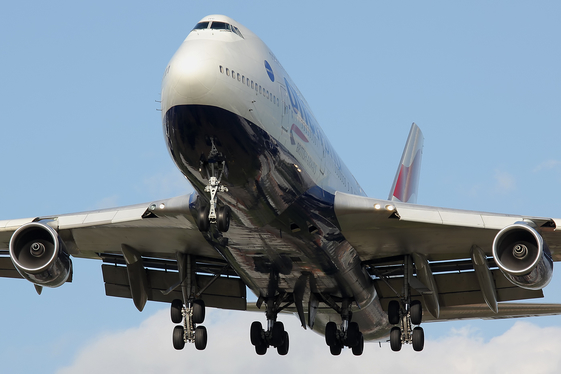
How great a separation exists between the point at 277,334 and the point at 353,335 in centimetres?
214

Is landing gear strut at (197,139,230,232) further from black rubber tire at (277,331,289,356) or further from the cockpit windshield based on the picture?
black rubber tire at (277,331,289,356)

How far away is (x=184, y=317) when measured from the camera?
74.4 ft

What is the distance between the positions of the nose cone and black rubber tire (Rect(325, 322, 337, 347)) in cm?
1056

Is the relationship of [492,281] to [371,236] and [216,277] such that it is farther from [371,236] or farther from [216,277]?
[216,277]

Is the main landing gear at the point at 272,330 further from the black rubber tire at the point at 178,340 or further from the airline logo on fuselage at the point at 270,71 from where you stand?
the airline logo on fuselage at the point at 270,71

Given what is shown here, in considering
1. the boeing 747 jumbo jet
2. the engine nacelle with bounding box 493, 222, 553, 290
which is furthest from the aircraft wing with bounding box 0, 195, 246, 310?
the engine nacelle with bounding box 493, 222, 553, 290

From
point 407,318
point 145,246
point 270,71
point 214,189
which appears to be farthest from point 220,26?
point 407,318

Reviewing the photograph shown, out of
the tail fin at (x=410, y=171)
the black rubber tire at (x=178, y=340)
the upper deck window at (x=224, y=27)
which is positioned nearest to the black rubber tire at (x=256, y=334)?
the black rubber tire at (x=178, y=340)

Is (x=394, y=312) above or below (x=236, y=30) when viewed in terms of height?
below

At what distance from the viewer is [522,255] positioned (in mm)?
19047

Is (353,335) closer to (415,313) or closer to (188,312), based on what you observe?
(415,313)

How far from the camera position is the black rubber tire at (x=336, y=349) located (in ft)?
80.8

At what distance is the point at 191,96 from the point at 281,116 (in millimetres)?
2487

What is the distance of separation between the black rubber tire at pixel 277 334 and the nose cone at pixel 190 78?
9.91 meters
